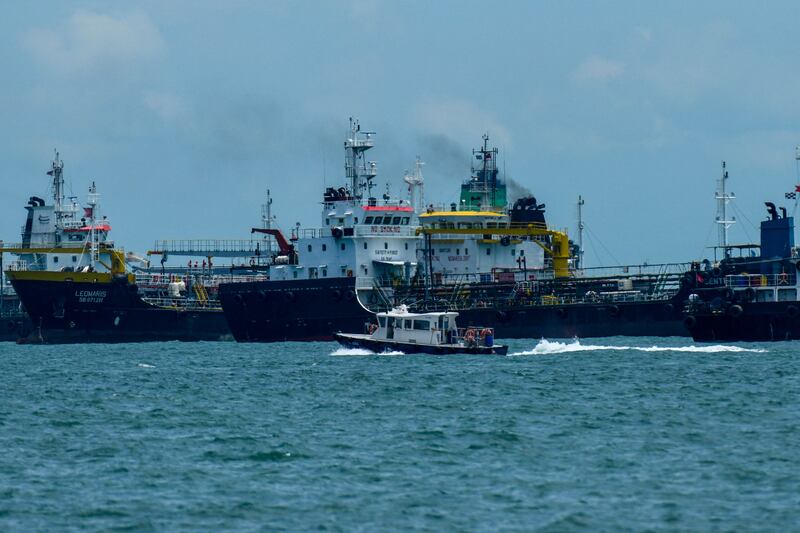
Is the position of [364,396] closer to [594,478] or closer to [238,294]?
[594,478]

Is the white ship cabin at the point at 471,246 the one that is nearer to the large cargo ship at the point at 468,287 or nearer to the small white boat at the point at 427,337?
the large cargo ship at the point at 468,287

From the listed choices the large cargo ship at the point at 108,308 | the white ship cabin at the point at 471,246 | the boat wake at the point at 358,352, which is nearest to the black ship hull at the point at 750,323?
the boat wake at the point at 358,352

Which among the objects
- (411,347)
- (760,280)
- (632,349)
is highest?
(760,280)

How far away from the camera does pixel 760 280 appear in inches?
3258

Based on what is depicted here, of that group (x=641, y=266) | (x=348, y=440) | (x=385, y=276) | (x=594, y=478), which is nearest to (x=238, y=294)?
(x=385, y=276)

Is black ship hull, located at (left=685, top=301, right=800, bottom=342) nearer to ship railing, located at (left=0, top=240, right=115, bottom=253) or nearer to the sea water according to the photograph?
the sea water

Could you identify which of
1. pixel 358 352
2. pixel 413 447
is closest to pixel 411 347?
pixel 358 352

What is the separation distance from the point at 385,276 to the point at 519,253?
1157 cm

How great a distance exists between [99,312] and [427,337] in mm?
39160

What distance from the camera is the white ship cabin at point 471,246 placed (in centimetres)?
10262

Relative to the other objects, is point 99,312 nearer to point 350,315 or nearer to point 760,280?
point 350,315

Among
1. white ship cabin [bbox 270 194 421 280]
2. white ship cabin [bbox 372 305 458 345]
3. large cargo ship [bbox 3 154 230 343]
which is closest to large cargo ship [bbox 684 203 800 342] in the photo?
white ship cabin [bbox 372 305 458 345]

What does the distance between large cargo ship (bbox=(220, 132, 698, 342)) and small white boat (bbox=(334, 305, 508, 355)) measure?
16.7m

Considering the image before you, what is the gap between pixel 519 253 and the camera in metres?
106
